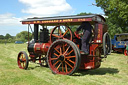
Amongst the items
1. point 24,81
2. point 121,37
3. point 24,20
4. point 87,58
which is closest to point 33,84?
point 24,81

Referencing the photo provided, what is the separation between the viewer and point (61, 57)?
599 cm

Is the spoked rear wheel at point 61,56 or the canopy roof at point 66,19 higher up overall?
the canopy roof at point 66,19

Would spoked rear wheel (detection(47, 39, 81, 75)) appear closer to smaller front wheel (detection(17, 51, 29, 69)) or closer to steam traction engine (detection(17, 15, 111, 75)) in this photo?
steam traction engine (detection(17, 15, 111, 75))

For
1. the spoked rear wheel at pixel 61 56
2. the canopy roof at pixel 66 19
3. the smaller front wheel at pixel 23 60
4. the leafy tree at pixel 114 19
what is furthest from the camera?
the leafy tree at pixel 114 19

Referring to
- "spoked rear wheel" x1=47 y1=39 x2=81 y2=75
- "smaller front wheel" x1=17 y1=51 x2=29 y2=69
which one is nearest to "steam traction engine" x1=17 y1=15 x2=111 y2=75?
"spoked rear wheel" x1=47 y1=39 x2=81 y2=75

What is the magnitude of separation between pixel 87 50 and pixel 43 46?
1.95 metres

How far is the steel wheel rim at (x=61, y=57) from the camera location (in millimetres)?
5961

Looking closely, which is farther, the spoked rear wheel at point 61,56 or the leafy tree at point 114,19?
the leafy tree at point 114,19

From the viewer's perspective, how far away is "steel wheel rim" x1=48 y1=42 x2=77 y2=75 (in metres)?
5.96

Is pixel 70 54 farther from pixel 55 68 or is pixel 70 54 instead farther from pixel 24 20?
pixel 24 20

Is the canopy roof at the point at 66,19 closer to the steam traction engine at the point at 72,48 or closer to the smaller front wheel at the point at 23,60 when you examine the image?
the steam traction engine at the point at 72,48

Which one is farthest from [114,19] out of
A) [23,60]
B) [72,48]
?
[72,48]

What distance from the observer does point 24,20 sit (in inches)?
289

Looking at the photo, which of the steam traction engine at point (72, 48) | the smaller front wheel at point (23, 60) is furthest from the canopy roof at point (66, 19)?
the smaller front wheel at point (23, 60)
